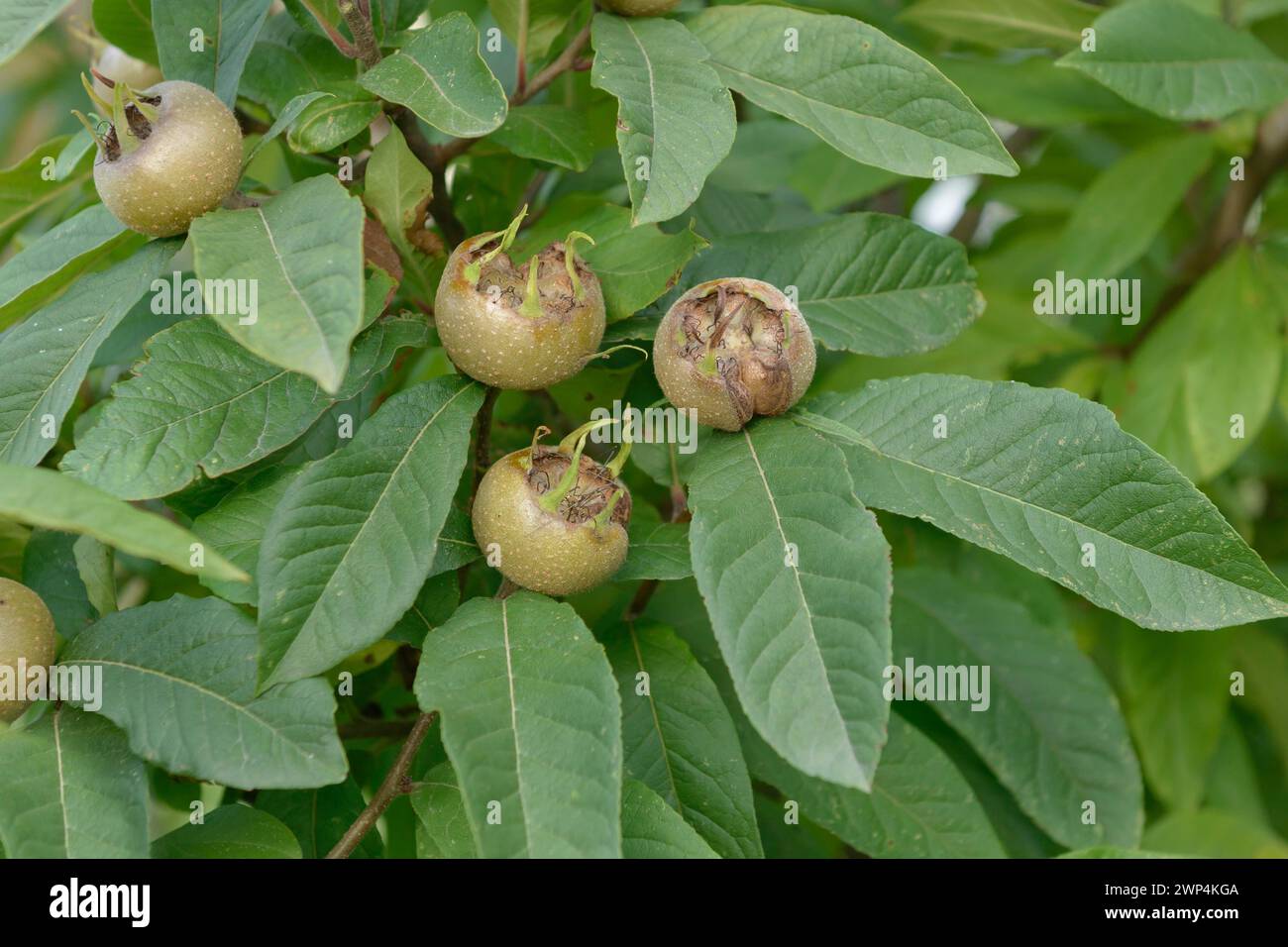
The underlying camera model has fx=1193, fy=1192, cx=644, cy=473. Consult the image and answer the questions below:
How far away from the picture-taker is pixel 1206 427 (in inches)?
78.4

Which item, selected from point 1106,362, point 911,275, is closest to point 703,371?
point 911,275

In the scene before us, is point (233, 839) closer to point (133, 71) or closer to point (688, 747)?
point (688, 747)

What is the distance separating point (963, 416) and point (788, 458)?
0.20 meters

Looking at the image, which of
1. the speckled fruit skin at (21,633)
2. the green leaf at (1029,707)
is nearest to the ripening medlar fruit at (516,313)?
the speckled fruit skin at (21,633)

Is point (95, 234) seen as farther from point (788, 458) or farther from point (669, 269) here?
point (788, 458)

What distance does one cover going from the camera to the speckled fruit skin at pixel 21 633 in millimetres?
1161

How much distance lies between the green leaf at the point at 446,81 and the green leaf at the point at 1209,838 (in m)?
1.72

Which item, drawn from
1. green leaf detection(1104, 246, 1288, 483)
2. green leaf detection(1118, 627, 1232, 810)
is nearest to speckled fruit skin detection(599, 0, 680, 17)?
green leaf detection(1104, 246, 1288, 483)

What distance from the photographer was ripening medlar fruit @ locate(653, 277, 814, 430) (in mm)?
1217

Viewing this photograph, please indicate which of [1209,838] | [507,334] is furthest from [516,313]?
[1209,838]

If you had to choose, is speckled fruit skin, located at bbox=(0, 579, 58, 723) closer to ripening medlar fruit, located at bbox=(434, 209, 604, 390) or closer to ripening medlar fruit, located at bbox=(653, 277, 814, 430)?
ripening medlar fruit, located at bbox=(434, 209, 604, 390)

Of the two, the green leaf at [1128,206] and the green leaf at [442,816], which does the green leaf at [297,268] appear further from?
the green leaf at [1128,206]

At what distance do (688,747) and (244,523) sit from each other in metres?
0.53

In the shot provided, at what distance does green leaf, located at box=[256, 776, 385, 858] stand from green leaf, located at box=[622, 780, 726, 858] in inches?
15.5
